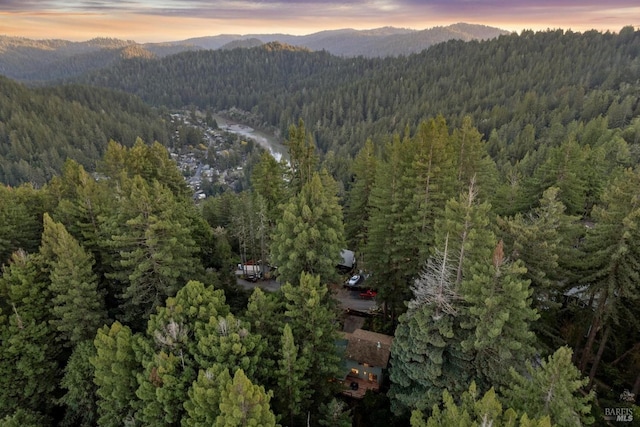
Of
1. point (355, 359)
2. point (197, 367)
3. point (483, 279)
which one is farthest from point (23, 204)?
point (483, 279)

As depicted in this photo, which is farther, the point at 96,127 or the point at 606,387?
the point at 96,127

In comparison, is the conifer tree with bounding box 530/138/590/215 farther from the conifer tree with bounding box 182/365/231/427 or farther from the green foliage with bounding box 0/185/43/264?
the green foliage with bounding box 0/185/43/264

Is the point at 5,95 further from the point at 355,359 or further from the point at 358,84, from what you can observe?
the point at 355,359

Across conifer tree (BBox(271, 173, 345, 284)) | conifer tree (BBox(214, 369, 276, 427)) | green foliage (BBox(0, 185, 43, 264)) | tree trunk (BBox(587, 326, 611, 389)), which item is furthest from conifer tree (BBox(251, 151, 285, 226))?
tree trunk (BBox(587, 326, 611, 389))

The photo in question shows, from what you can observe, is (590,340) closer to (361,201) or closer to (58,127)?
(361,201)

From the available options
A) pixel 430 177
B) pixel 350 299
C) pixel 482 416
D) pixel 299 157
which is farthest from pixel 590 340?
pixel 299 157
